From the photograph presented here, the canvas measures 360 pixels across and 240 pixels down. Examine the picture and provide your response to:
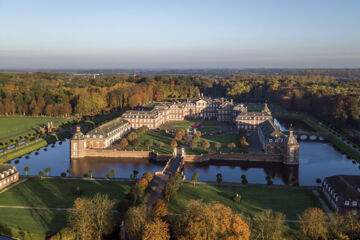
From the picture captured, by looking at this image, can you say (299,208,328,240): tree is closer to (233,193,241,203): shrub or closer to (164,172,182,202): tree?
(233,193,241,203): shrub

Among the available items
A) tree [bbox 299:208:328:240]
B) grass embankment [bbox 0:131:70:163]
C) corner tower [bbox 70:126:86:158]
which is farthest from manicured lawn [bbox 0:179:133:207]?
tree [bbox 299:208:328:240]

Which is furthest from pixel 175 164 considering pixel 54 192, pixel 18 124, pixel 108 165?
pixel 18 124

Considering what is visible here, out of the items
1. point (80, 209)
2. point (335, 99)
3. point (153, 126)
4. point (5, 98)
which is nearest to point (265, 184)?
point (80, 209)

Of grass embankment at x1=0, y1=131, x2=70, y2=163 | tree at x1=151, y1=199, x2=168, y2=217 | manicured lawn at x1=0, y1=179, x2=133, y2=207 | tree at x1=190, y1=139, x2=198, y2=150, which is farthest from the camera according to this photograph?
tree at x1=190, y1=139, x2=198, y2=150

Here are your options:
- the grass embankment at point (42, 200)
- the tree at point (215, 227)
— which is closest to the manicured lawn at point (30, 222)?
Answer: the grass embankment at point (42, 200)

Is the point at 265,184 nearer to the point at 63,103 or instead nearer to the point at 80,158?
the point at 80,158

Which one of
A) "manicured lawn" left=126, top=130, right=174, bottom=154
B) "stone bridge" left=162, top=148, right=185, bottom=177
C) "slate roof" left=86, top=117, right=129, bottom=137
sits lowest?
"stone bridge" left=162, top=148, right=185, bottom=177
